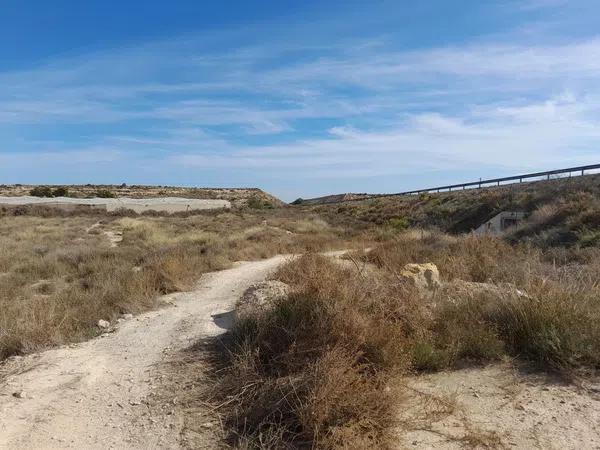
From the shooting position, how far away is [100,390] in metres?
5.69

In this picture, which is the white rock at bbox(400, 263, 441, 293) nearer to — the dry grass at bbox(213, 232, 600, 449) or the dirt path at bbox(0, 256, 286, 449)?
the dry grass at bbox(213, 232, 600, 449)

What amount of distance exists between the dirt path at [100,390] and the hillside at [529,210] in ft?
45.0

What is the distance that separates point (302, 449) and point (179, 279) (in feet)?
27.0

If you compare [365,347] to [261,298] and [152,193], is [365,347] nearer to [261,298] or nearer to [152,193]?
[261,298]

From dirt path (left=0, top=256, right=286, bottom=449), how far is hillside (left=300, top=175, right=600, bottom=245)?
1372 cm

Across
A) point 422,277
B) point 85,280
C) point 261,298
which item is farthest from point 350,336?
point 85,280

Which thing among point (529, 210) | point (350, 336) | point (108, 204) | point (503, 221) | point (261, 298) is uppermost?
point (108, 204)

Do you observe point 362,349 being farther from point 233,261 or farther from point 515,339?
point 233,261

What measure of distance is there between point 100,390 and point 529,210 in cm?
2609

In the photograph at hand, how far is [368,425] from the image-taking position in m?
4.32

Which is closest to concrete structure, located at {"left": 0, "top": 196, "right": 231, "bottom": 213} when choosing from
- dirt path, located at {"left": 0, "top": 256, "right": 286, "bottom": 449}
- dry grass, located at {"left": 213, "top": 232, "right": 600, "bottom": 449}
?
dirt path, located at {"left": 0, "top": 256, "right": 286, "bottom": 449}

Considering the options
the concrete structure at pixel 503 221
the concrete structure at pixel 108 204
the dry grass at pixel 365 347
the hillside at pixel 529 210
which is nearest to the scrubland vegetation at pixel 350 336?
the dry grass at pixel 365 347

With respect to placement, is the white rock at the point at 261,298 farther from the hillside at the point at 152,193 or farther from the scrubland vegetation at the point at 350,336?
the hillside at the point at 152,193

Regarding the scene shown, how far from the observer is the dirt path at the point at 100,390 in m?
4.67
